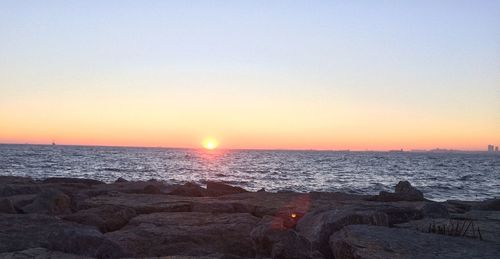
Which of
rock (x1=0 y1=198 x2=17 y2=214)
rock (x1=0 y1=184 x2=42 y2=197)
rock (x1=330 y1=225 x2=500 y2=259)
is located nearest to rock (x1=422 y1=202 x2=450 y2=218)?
rock (x1=330 y1=225 x2=500 y2=259)

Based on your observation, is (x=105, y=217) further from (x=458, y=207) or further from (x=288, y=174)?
(x=288, y=174)

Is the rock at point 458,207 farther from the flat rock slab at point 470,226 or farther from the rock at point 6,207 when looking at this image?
the rock at point 6,207

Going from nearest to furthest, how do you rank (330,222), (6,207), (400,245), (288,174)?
(400,245) → (330,222) → (6,207) → (288,174)

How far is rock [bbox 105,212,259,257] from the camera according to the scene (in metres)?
6.79

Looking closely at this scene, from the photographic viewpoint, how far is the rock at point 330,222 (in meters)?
6.69

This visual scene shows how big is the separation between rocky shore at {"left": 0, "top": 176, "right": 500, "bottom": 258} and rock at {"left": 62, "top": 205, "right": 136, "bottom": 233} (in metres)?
0.02

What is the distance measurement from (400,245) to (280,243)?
134 cm

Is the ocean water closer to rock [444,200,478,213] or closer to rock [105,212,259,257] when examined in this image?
rock [444,200,478,213]

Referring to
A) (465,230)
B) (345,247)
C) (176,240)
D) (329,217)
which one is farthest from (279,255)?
(465,230)

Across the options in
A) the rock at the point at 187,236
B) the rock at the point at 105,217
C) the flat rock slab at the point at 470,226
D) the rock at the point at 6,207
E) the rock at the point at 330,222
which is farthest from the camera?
the rock at the point at 6,207

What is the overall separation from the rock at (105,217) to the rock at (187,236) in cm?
30

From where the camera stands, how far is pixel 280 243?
572cm

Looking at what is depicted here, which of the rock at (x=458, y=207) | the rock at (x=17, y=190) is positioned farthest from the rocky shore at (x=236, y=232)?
the rock at (x=458, y=207)

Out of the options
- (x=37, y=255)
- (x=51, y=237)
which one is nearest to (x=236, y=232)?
(x=51, y=237)
